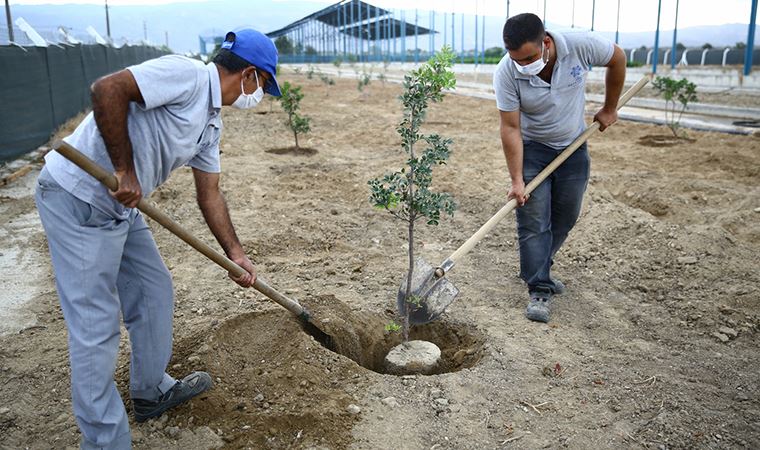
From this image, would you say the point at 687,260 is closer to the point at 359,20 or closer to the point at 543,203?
the point at 543,203

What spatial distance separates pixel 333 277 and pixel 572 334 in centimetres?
175

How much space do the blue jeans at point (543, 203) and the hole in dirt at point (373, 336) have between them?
61 cm

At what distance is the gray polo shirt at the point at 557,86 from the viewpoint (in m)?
3.66

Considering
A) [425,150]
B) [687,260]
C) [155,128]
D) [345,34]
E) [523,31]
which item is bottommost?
[687,260]

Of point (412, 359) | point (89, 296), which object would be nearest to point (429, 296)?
point (412, 359)

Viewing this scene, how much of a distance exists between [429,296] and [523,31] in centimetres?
160

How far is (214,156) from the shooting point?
2723mm

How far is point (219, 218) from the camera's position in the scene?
113 inches

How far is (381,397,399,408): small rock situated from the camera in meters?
2.97

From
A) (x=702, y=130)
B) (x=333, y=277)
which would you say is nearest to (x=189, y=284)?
(x=333, y=277)

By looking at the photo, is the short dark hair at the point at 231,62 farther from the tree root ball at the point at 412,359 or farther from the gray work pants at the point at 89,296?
the tree root ball at the point at 412,359

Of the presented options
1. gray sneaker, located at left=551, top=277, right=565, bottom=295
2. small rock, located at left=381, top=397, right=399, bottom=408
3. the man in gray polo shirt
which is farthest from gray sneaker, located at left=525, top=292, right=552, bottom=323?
small rock, located at left=381, top=397, right=399, bottom=408

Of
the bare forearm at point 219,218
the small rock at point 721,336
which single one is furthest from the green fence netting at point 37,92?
the small rock at point 721,336

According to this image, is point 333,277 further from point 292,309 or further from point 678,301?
point 678,301
